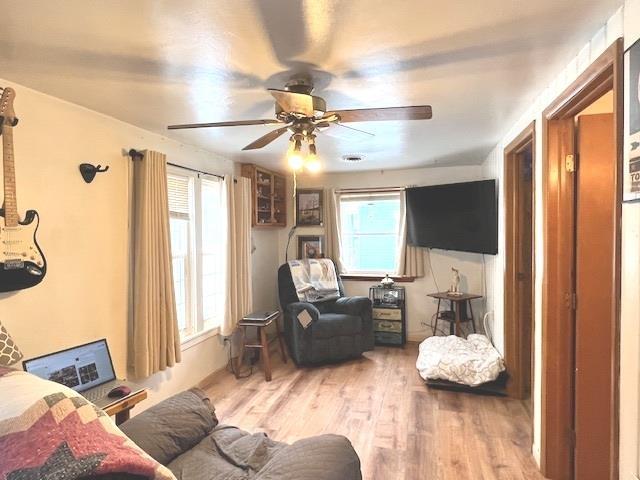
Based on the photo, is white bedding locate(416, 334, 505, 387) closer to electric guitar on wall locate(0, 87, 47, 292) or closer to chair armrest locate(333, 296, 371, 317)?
chair armrest locate(333, 296, 371, 317)

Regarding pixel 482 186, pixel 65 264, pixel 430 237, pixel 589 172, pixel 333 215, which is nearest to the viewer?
pixel 589 172

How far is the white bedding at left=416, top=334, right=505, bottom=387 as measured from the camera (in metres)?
3.26

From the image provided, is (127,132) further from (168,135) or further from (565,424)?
(565,424)

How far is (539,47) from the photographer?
1.64 metres

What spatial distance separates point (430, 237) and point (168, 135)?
2972 millimetres

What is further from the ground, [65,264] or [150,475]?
[65,264]

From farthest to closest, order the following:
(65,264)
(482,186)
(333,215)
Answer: (333,215)
(482,186)
(65,264)

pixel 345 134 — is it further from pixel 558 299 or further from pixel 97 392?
pixel 97 392

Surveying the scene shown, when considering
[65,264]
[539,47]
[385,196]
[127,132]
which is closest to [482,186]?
[385,196]

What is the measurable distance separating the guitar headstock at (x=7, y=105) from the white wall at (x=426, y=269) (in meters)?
3.70

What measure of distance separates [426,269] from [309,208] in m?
1.76

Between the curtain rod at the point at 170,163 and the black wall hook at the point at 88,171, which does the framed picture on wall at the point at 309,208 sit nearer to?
the curtain rod at the point at 170,163

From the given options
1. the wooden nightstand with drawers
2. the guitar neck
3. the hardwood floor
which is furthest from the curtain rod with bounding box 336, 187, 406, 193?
the guitar neck

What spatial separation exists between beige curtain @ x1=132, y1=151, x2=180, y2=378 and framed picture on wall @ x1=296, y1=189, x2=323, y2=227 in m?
2.57
